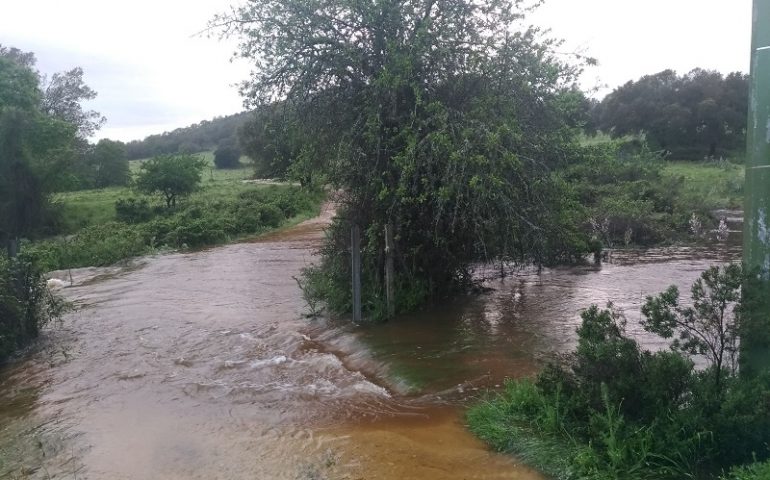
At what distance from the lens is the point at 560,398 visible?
6320mm

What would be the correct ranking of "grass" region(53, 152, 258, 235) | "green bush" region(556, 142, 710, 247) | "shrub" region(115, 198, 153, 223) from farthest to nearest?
1. "shrub" region(115, 198, 153, 223)
2. "grass" region(53, 152, 258, 235)
3. "green bush" region(556, 142, 710, 247)

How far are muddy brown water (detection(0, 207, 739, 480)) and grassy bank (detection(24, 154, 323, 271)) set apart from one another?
795 centimetres

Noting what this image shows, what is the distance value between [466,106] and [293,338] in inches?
207

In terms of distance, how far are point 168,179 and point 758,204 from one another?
3342 cm

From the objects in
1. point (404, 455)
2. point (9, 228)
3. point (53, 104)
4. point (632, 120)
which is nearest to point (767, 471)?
point (404, 455)

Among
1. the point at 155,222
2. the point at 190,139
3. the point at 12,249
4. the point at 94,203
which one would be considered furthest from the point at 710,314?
the point at 190,139

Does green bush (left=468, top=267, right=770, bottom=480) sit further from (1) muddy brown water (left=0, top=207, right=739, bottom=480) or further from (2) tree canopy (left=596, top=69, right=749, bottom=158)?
(2) tree canopy (left=596, top=69, right=749, bottom=158)

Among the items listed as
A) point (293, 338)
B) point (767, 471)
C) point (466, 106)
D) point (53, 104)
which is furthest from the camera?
point (53, 104)

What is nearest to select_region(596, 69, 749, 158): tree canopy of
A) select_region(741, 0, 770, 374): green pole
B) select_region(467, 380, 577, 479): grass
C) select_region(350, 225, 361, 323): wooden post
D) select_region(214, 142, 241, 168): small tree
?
select_region(350, 225, 361, 323): wooden post

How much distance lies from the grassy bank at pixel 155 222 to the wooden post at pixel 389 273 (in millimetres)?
11654

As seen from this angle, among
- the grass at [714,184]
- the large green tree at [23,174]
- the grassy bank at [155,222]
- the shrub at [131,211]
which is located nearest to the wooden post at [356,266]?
the grassy bank at [155,222]

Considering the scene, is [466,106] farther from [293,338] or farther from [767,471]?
[767,471]

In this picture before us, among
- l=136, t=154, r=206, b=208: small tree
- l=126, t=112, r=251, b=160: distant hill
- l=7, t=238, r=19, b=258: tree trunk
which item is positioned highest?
l=126, t=112, r=251, b=160: distant hill

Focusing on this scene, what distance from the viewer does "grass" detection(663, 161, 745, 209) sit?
88.4ft
